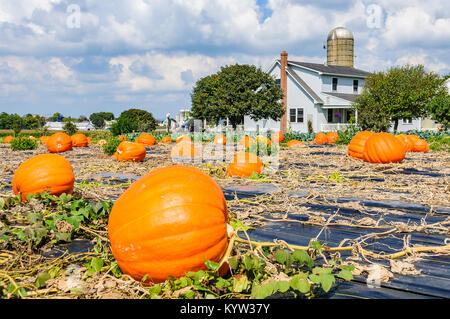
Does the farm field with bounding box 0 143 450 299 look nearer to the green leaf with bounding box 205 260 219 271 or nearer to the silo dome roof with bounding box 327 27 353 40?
the green leaf with bounding box 205 260 219 271

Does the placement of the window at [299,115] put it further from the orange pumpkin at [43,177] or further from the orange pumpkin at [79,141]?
the orange pumpkin at [43,177]

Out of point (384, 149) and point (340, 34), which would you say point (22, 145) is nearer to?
point (384, 149)

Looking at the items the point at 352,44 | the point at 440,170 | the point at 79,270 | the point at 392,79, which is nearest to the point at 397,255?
the point at 79,270

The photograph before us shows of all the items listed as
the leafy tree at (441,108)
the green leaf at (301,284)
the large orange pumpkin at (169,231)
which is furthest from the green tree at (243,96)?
the green leaf at (301,284)

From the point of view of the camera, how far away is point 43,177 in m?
4.86

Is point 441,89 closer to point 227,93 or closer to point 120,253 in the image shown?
point 227,93

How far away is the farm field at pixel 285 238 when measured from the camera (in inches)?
93.0

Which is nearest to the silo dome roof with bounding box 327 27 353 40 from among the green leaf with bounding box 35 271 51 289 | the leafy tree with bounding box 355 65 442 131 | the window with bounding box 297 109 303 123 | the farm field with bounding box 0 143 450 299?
the window with bounding box 297 109 303 123

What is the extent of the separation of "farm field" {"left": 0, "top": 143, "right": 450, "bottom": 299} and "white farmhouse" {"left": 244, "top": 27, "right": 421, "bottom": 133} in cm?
2978

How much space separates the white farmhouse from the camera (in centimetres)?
3528

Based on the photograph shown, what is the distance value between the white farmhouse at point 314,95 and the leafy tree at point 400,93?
480cm

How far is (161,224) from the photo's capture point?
244 cm

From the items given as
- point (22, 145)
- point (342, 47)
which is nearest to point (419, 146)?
point (22, 145)
